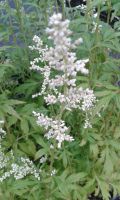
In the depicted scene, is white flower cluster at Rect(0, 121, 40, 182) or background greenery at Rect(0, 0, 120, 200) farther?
background greenery at Rect(0, 0, 120, 200)

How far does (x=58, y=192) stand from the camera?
2.91 metres

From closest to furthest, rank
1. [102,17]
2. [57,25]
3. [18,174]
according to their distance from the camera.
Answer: [57,25]
[18,174]
[102,17]

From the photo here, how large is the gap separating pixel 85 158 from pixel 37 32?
1.33 metres

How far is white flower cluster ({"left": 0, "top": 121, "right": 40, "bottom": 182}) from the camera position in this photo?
8.86ft

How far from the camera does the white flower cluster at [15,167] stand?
2.70 meters

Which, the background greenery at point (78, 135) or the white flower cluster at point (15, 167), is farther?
the background greenery at point (78, 135)

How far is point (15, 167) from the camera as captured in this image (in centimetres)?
270

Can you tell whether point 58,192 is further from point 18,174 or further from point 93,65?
point 93,65

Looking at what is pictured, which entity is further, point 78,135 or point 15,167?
point 78,135

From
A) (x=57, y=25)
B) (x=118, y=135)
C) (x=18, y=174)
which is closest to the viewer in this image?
(x=57, y=25)

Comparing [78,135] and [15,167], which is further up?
[15,167]

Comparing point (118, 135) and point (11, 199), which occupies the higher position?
point (118, 135)

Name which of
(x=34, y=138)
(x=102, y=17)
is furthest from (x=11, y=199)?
(x=102, y=17)

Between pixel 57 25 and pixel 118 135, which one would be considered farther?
pixel 118 135
